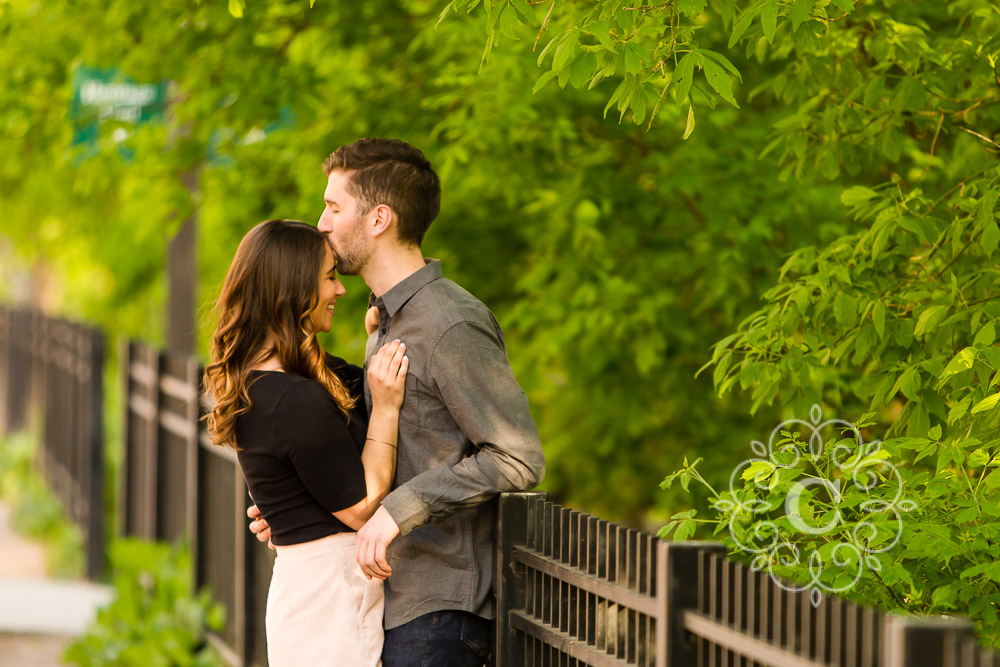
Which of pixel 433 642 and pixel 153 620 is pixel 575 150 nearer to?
pixel 433 642

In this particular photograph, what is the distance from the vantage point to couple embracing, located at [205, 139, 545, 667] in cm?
318

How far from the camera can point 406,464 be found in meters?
3.35

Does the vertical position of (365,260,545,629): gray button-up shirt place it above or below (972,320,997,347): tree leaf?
below

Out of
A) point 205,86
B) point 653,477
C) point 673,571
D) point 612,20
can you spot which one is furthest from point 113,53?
point 673,571

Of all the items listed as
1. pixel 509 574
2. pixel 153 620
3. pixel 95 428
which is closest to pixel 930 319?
pixel 509 574

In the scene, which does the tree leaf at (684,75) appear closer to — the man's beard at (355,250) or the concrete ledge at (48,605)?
the man's beard at (355,250)

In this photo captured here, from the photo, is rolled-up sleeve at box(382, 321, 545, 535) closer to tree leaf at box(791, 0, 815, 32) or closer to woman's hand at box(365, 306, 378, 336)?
woman's hand at box(365, 306, 378, 336)

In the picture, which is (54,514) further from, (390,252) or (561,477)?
(390,252)

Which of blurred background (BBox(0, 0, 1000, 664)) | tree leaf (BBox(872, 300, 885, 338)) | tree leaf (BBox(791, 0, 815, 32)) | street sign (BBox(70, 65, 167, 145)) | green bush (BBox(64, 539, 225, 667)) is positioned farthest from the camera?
street sign (BBox(70, 65, 167, 145))

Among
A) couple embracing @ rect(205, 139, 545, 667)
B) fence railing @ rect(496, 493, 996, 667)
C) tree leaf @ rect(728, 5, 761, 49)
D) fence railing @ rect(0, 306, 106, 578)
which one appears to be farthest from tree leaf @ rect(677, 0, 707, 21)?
fence railing @ rect(0, 306, 106, 578)

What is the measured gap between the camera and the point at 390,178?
3365 mm

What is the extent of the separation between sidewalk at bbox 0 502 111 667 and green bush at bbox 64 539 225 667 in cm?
40

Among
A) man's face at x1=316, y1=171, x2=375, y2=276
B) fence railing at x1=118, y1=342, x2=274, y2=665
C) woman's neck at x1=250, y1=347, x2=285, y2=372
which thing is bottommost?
fence railing at x1=118, y1=342, x2=274, y2=665

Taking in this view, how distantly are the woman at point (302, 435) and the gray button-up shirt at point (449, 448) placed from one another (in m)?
0.08
